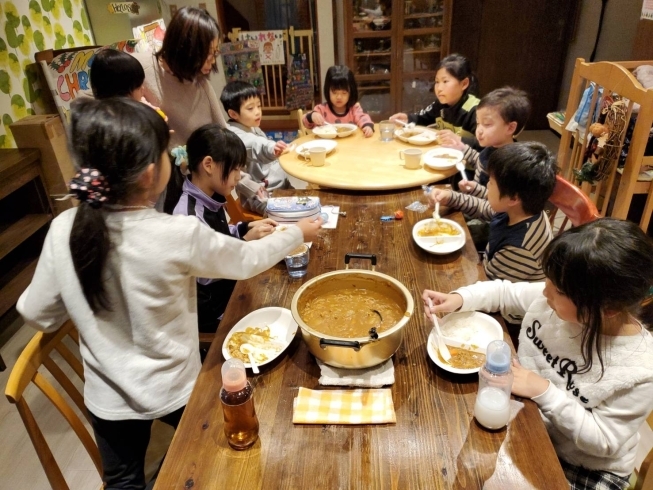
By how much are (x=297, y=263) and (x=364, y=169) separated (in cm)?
90

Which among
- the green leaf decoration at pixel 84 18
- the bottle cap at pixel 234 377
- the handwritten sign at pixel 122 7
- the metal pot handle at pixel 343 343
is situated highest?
the handwritten sign at pixel 122 7

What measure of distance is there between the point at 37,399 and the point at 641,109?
125 inches

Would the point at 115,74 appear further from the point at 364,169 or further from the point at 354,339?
the point at 354,339

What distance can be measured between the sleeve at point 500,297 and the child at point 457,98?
4.97 ft

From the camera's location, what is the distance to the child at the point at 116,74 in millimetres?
2061

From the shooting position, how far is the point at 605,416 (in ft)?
3.35

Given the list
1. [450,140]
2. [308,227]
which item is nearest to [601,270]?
[308,227]

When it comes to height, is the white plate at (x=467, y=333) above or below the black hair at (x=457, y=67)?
below

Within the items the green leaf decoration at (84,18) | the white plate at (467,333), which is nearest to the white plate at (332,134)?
the white plate at (467,333)

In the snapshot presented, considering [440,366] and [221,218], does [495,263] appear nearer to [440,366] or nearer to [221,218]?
[440,366]

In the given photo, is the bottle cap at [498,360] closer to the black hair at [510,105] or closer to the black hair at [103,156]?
the black hair at [103,156]

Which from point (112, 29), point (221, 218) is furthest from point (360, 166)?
point (112, 29)

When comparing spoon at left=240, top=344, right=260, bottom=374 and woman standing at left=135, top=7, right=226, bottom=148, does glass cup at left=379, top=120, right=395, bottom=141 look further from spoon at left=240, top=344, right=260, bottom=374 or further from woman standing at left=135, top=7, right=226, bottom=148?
spoon at left=240, top=344, right=260, bottom=374

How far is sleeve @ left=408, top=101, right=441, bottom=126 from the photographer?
3.08m
